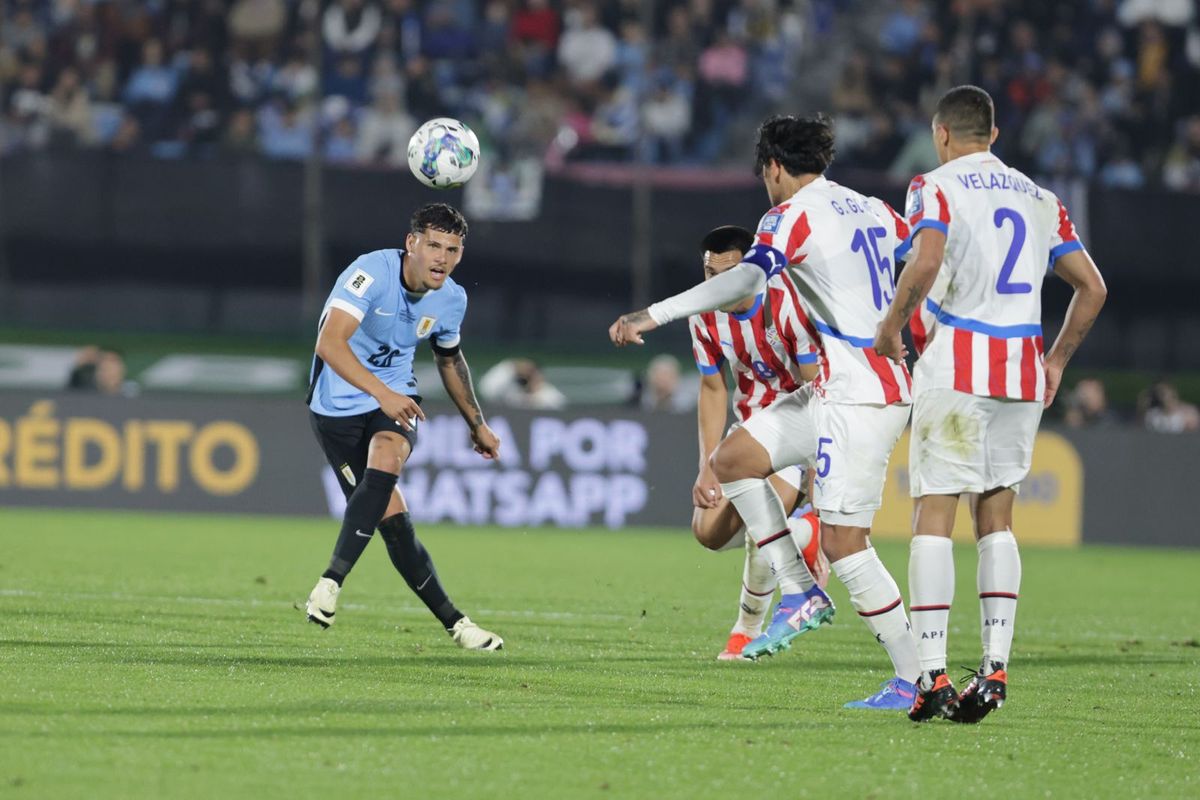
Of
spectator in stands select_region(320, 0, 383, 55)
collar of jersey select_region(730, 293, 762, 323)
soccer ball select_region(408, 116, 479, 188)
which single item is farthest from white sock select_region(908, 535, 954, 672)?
spectator in stands select_region(320, 0, 383, 55)

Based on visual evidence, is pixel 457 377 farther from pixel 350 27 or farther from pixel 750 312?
pixel 350 27

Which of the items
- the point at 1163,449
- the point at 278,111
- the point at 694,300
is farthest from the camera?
the point at 278,111

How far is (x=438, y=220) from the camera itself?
759 cm

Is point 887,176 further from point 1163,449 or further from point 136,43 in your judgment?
point 136,43

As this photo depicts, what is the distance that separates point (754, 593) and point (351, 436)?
1.86m

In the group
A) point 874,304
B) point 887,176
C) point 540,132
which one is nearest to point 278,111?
point 540,132

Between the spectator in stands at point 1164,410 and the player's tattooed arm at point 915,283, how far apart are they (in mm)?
11879

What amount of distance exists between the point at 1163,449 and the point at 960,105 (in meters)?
10.9

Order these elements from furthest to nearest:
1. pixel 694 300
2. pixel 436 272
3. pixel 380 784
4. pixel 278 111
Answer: pixel 278 111
pixel 436 272
pixel 694 300
pixel 380 784

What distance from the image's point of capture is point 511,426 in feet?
54.2

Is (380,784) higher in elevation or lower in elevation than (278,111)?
lower

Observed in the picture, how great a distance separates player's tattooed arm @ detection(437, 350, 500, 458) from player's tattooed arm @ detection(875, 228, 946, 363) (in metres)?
2.40

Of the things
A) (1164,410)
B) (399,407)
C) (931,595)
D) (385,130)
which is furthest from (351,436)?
(1164,410)

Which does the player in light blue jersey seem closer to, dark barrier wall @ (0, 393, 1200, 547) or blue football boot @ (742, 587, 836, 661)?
blue football boot @ (742, 587, 836, 661)
